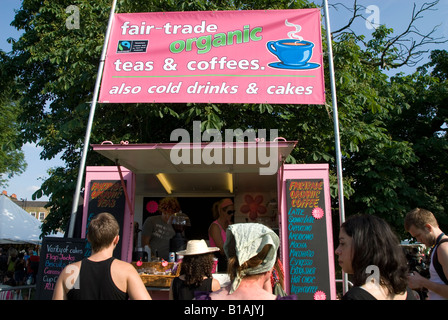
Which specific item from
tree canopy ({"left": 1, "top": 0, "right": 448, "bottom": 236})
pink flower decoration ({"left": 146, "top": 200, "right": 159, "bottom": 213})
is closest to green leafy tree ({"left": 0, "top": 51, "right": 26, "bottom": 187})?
tree canopy ({"left": 1, "top": 0, "right": 448, "bottom": 236})

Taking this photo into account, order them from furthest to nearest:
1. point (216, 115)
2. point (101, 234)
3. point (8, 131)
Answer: point (8, 131), point (216, 115), point (101, 234)

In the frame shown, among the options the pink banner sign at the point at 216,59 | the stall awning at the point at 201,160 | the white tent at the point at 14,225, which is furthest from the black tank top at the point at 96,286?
the white tent at the point at 14,225

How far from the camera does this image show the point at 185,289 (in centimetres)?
304

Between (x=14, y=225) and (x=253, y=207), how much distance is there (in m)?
13.7

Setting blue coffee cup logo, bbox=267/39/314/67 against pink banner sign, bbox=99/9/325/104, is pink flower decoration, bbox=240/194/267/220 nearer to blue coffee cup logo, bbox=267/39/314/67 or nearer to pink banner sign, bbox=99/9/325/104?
pink banner sign, bbox=99/9/325/104

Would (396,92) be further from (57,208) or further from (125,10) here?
(57,208)

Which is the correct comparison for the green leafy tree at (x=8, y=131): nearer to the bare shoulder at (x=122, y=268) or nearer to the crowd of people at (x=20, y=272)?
the crowd of people at (x=20, y=272)

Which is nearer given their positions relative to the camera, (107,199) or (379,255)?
(379,255)

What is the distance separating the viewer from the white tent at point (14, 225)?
1658 cm

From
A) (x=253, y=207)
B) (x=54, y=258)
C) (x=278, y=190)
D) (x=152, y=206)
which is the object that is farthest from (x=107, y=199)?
(x=253, y=207)

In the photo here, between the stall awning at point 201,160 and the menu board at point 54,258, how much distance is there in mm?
1431

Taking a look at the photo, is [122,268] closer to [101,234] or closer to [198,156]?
[101,234]
